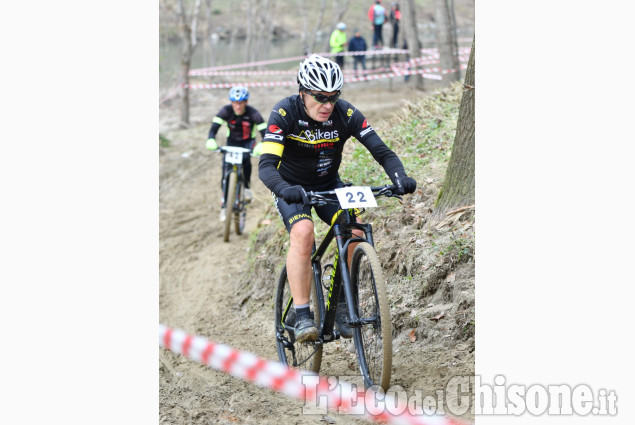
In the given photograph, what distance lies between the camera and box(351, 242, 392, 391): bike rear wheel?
4160 millimetres

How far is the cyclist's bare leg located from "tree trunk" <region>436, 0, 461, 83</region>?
1010 cm

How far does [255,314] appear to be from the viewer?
24.4ft

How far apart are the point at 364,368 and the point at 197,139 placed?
13840mm

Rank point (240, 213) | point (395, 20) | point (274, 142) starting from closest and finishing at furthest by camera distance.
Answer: point (274, 142), point (240, 213), point (395, 20)

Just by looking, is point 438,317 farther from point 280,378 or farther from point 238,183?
point 238,183

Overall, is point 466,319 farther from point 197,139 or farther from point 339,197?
point 197,139

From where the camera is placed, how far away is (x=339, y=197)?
173 inches

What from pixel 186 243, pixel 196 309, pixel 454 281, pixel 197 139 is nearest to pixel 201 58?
pixel 197 139

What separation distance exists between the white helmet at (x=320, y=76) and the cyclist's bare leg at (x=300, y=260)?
950 millimetres

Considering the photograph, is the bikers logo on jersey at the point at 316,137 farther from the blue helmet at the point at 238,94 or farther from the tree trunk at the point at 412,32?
the tree trunk at the point at 412,32

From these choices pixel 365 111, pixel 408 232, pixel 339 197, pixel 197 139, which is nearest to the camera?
pixel 339 197

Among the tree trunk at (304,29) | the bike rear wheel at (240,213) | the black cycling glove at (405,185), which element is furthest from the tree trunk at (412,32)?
the black cycling glove at (405,185)

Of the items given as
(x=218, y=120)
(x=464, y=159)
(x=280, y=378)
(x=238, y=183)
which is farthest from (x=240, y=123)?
(x=280, y=378)

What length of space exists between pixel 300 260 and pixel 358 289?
474 millimetres
